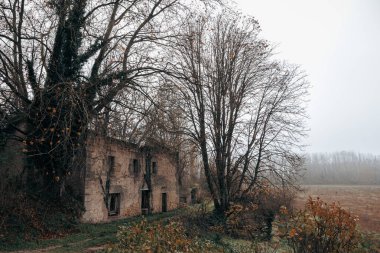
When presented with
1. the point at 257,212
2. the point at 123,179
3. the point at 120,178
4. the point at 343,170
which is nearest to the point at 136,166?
the point at 123,179

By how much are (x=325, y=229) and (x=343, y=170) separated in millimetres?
144631

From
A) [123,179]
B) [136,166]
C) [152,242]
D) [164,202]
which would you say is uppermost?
[136,166]

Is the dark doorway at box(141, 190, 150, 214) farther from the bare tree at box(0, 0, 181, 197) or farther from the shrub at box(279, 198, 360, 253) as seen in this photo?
the shrub at box(279, 198, 360, 253)

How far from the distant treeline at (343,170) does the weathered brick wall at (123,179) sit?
48.8 meters

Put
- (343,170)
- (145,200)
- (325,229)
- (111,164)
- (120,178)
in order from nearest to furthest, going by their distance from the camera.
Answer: (325,229), (111,164), (120,178), (145,200), (343,170)

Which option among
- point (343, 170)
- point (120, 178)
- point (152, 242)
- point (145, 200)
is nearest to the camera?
point (152, 242)

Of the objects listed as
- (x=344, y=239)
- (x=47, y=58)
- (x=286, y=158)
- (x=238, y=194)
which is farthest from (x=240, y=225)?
(x=47, y=58)

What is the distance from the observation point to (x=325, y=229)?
7.26 meters

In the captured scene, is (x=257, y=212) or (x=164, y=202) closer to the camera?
(x=257, y=212)

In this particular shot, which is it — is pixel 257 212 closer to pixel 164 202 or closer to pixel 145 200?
pixel 145 200

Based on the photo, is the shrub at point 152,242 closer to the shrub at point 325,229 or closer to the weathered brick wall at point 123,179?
the shrub at point 325,229

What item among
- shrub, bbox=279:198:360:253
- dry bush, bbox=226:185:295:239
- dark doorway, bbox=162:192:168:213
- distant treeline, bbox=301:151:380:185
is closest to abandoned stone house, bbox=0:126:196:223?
dark doorway, bbox=162:192:168:213

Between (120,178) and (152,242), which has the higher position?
(120,178)

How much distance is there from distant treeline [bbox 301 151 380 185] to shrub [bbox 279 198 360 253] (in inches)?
2489
